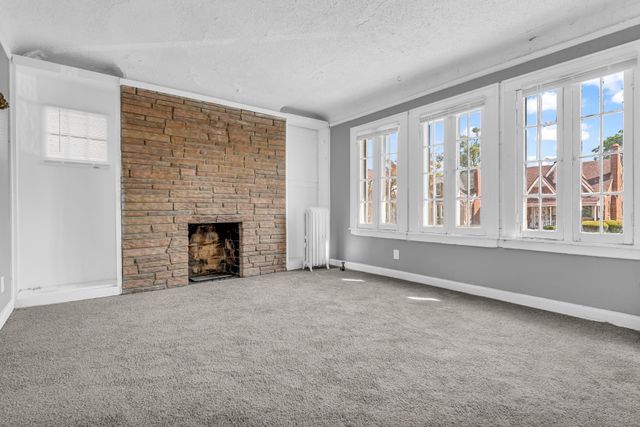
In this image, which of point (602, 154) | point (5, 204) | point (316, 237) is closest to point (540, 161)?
point (602, 154)

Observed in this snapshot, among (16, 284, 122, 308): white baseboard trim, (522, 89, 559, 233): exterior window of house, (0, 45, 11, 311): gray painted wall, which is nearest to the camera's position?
(0, 45, 11, 311): gray painted wall

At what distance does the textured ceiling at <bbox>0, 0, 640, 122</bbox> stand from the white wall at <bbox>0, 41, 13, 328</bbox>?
1.26ft

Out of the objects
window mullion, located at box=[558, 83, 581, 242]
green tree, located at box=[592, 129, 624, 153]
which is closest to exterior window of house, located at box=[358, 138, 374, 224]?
window mullion, located at box=[558, 83, 581, 242]

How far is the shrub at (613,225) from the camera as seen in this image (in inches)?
112

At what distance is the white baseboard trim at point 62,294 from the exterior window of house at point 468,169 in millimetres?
3940

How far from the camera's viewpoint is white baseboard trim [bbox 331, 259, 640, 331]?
279 centimetres

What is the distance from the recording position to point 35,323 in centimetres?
290

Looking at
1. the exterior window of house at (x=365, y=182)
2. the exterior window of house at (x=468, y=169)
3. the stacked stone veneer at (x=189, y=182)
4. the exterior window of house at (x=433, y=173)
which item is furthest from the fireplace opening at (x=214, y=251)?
the exterior window of house at (x=468, y=169)

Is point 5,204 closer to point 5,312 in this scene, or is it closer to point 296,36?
point 5,312

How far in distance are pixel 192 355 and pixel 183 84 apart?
10.8 ft

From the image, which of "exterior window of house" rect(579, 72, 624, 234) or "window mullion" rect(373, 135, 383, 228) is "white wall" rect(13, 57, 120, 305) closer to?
"window mullion" rect(373, 135, 383, 228)

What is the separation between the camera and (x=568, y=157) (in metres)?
3.11

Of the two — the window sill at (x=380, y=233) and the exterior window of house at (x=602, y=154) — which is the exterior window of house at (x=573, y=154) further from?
the window sill at (x=380, y=233)

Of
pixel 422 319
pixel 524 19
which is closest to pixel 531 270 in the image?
pixel 422 319
